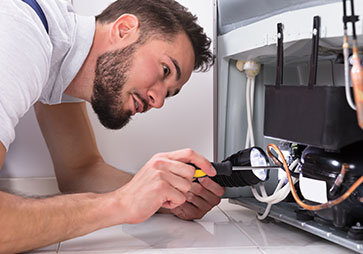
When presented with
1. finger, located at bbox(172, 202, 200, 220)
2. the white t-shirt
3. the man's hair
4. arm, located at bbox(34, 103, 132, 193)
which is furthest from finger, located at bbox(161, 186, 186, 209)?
arm, located at bbox(34, 103, 132, 193)

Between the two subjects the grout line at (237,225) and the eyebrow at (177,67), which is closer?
the grout line at (237,225)

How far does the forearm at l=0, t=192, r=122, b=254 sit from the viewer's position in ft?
2.81

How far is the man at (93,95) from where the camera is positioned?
35.3 inches

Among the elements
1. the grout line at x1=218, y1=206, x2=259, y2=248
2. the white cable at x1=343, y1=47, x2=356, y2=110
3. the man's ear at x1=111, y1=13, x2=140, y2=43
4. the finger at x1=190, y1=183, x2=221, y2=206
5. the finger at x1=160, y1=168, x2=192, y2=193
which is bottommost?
the grout line at x1=218, y1=206, x2=259, y2=248

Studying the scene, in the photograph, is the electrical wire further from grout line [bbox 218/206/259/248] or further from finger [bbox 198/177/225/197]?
finger [bbox 198/177/225/197]

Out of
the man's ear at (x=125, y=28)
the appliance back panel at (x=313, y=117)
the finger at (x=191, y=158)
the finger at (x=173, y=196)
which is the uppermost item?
the man's ear at (x=125, y=28)

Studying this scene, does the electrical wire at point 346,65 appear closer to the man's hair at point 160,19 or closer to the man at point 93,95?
the man at point 93,95

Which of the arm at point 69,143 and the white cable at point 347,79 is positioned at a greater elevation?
the white cable at point 347,79

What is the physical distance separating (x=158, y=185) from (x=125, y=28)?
1.69 ft

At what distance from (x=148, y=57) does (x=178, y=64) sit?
9 centimetres

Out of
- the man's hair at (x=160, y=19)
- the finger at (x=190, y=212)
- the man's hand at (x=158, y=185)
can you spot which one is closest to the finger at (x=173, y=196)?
the man's hand at (x=158, y=185)

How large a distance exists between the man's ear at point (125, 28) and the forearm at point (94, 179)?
0.47m

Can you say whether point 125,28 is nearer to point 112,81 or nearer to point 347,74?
point 112,81

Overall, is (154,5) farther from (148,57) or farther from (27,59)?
(27,59)
